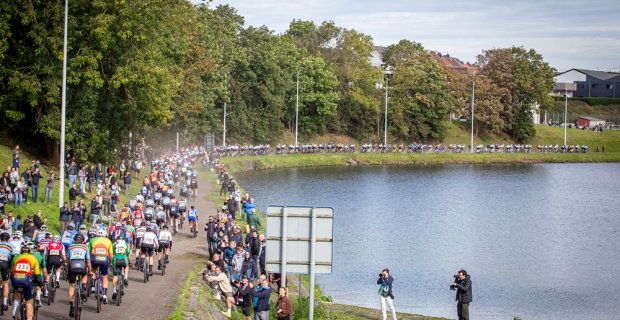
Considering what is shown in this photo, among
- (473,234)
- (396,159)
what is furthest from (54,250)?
(396,159)

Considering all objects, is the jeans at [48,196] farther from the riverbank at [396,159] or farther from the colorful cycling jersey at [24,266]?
the riverbank at [396,159]

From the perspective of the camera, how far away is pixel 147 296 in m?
27.6

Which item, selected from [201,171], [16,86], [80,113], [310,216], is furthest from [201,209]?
[310,216]

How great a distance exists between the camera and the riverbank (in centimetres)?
10381

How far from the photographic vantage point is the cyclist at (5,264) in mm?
23734

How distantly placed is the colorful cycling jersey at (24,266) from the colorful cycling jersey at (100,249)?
7.56 ft

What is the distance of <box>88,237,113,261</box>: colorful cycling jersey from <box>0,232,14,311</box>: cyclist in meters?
1.97

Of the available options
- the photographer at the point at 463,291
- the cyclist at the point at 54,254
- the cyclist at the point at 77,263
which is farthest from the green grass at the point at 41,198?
the photographer at the point at 463,291

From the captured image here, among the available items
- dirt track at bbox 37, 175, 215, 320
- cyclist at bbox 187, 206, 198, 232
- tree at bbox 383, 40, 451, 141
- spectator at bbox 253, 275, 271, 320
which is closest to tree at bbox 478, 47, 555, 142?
tree at bbox 383, 40, 451, 141

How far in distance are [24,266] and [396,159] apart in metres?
101

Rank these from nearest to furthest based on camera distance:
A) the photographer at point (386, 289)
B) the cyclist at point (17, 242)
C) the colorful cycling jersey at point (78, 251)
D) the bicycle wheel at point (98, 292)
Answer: the colorful cycling jersey at point (78, 251) < the bicycle wheel at point (98, 292) < the cyclist at point (17, 242) < the photographer at point (386, 289)

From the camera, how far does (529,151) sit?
136125 millimetres

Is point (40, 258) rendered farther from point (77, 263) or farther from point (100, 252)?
point (100, 252)

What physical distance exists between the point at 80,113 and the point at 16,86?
3.85 meters
